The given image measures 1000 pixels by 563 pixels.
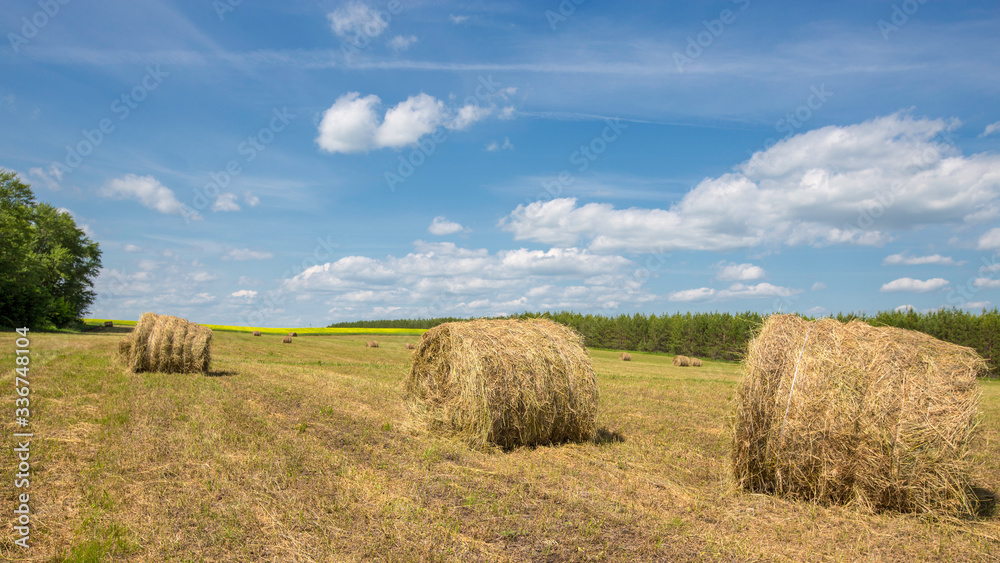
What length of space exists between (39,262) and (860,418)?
199 ft

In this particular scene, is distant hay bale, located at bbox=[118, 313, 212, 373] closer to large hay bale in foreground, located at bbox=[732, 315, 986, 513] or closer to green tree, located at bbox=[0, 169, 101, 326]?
large hay bale in foreground, located at bbox=[732, 315, 986, 513]

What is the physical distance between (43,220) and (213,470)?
6534cm

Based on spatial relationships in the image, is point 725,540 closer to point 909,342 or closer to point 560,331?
point 909,342

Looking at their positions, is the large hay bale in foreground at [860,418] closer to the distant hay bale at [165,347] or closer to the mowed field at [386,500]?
the mowed field at [386,500]

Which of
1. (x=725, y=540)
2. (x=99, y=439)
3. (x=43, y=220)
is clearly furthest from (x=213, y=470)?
(x=43, y=220)

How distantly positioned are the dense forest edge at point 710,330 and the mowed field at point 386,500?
20.8m

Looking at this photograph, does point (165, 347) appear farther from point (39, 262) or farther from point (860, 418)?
point (39, 262)

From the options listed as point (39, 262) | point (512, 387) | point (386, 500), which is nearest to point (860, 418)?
point (512, 387)

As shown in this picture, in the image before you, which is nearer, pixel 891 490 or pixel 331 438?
pixel 891 490

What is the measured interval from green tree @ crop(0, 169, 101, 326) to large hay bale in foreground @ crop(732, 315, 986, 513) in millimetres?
53312

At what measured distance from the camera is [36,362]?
18438 mm

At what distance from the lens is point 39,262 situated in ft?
155

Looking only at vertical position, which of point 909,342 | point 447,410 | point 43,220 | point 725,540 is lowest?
point 725,540

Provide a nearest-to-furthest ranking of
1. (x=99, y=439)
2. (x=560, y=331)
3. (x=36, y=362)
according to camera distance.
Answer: (x=99, y=439)
(x=560, y=331)
(x=36, y=362)
